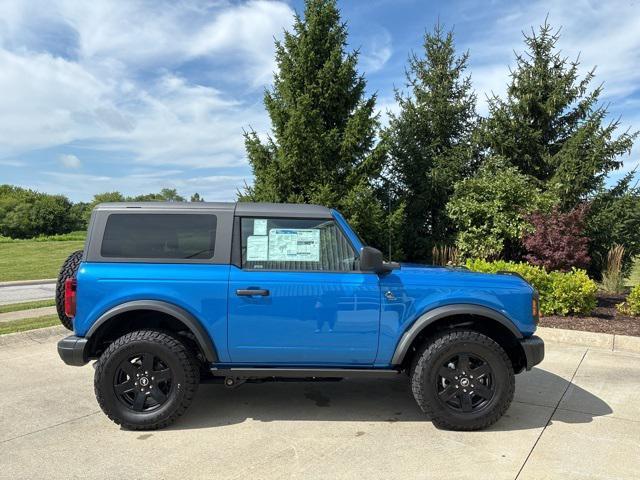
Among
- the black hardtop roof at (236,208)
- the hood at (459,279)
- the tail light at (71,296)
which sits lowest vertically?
the tail light at (71,296)

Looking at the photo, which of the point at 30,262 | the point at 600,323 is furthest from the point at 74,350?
the point at 30,262

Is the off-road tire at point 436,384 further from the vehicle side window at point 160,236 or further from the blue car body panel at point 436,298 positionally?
the vehicle side window at point 160,236

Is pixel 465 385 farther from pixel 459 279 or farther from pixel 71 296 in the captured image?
pixel 71 296

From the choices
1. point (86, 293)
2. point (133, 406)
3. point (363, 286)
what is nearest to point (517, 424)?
point (363, 286)

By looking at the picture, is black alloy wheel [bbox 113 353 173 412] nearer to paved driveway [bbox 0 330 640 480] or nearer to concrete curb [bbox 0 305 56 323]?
paved driveway [bbox 0 330 640 480]

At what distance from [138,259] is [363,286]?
5.89 feet

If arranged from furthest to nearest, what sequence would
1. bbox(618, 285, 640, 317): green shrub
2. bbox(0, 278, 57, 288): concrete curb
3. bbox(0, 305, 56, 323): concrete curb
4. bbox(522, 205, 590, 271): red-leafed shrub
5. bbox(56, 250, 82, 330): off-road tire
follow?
bbox(0, 278, 57, 288): concrete curb → bbox(522, 205, 590, 271): red-leafed shrub → bbox(0, 305, 56, 323): concrete curb → bbox(618, 285, 640, 317): green shrub → bbox(56, 250, 82, 330): off-road tire

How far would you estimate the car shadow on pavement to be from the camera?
4.00 m

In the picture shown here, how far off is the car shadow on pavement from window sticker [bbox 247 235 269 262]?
135 centimetres

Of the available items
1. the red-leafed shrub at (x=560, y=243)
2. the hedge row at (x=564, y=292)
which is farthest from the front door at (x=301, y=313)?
the red-leafed shrub at (x=560, y=243)

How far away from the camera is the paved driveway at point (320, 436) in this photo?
10.3 ft

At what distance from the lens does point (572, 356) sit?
5.91 metres

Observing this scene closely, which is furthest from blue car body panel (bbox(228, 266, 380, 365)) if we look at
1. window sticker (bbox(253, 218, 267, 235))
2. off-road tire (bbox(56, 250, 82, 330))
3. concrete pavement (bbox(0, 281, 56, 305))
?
concrete pavement (bbox(0, 281, 56, 305))

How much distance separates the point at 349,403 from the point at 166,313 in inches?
72.9
